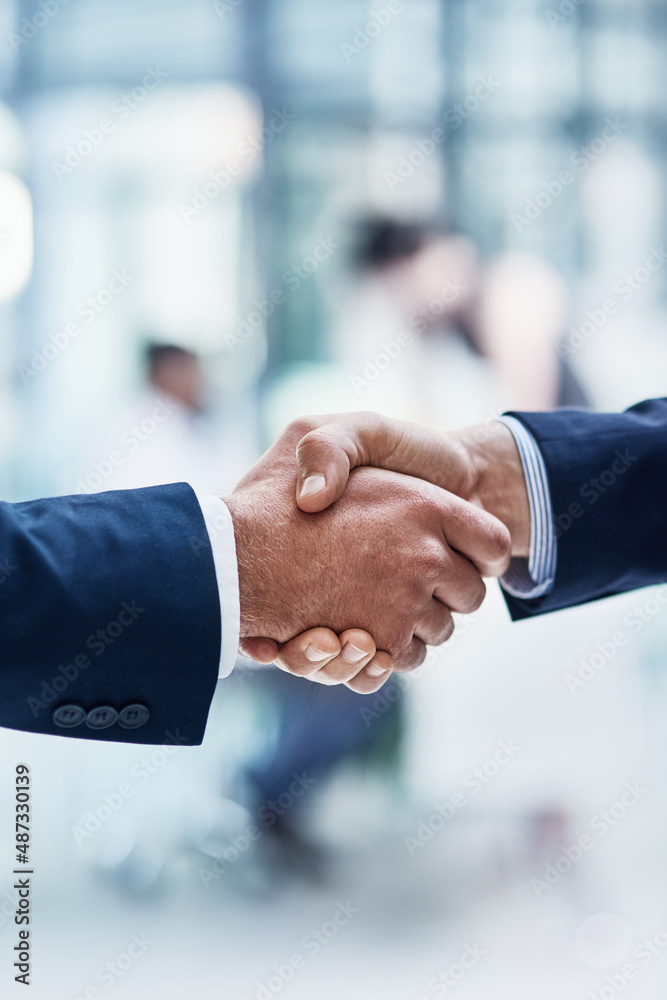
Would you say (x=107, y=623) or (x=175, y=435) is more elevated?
(x=107, y=623)

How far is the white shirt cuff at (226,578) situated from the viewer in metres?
1.06

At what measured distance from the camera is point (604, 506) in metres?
1.33

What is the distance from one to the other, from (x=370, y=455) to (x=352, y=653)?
34 centimetres

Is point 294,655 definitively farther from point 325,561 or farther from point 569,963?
point 569,963

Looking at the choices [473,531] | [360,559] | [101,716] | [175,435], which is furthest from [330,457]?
[175,435]

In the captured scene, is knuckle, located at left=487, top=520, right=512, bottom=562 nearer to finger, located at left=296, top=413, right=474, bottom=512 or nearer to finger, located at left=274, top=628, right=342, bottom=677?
finger, located at left=296, top=413, right=474, bottom=512

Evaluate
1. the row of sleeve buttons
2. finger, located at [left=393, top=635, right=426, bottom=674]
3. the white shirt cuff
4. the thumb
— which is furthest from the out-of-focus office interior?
the row of sleeve buttons

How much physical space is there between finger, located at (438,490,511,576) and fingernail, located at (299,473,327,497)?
0.71ft

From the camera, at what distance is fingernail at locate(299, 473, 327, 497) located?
4.15 feet

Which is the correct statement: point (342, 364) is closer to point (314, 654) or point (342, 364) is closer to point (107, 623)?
point (314, 654)

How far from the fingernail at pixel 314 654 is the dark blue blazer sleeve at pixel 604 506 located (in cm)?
37

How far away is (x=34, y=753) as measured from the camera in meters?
2.60

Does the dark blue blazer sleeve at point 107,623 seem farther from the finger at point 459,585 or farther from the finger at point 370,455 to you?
the finger at point 459,585

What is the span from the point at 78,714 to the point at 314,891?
1921 millimetres
